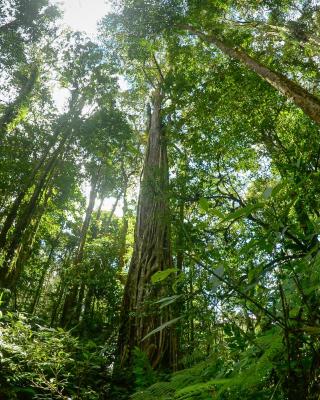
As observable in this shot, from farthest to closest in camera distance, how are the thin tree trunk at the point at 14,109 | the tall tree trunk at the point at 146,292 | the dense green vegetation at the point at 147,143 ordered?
1. the thin tree trunk at the point at 14,109
2. the tall tree trunk at the point at 146,292
3. the dense green vegetation at the point at 147,143

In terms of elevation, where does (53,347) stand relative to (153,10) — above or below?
below

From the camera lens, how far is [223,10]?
862cm

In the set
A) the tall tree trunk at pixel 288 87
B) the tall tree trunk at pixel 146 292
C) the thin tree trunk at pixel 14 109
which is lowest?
the tall tree trunk at pixel 146 292

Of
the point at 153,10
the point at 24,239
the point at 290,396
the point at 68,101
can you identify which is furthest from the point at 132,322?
the point at 68,101

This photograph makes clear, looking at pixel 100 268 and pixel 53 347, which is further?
pixel 100 268

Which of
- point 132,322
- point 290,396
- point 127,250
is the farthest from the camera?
point 127,250

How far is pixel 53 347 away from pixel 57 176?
390 inches

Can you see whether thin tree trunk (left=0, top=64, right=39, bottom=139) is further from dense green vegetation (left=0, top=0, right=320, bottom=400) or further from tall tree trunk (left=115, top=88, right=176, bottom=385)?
tall tree trunk (left=115, top=88, right=176, bottom=385)

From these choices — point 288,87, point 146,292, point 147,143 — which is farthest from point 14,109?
point 288,87

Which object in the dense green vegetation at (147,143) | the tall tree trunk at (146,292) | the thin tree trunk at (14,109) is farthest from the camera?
the thin tree trunk at (14,109)

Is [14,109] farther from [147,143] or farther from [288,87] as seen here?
[288,87]

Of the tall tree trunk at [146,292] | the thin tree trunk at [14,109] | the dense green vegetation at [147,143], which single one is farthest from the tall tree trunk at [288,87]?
the thin tree trunk at [14,109]

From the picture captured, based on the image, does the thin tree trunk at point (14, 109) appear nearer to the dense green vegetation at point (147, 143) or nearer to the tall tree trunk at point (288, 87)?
the dense green vegetation at point (147, 143)

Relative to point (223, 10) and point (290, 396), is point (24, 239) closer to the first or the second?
point (223, 10)
